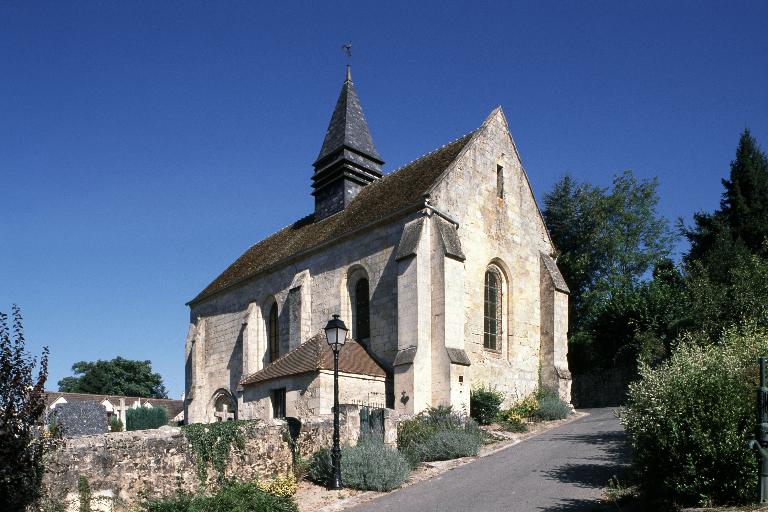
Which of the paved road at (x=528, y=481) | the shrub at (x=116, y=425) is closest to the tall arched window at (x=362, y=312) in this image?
the paved road at (x=528, y=481)

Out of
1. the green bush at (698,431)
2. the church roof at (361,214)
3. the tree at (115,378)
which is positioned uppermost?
the church roof at (361,214)

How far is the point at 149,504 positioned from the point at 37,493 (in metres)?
1.93

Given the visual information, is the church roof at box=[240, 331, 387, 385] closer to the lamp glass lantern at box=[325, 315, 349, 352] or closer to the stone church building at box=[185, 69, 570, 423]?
the stone church building at box=[185, 69, 570, 423]

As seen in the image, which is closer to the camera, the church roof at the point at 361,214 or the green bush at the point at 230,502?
the green bush at the point at 230,502

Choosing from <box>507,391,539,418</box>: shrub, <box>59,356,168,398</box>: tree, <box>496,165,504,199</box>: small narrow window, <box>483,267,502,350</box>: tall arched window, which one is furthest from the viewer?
<box>59,356,168,398</box>: tree

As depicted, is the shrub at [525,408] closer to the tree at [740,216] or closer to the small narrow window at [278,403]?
the small narrow window at [278,403]

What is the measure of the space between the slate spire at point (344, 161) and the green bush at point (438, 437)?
1285 centimetres

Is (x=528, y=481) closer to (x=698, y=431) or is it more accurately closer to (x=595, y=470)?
(x=595, y=470)

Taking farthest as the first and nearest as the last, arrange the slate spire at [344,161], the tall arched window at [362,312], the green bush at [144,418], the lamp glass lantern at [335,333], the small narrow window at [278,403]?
1. the green bush at [144,418]
2. the slate spire at [344,161]
3. the tall arched window at [362,312]
4. the small narrow window at [278,403]
5. the lamp glass lantern at [335,333]

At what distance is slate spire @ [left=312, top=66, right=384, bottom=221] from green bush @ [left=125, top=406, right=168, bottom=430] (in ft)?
47.7

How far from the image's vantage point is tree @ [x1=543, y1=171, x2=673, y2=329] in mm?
35781

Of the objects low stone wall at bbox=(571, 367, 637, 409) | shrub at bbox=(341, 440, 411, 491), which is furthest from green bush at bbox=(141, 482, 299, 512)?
low stone wall at bbox=(571, 367, 637, 409)

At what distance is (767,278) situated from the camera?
19.7 meters

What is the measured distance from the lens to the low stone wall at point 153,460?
436 inches
